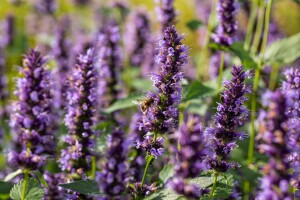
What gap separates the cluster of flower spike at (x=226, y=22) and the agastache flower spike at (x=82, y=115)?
120 cm

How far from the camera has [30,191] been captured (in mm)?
3387

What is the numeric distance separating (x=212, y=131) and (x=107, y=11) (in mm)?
6334

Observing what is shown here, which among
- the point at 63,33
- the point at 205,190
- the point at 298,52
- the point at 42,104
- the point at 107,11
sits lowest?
the point at 205,190

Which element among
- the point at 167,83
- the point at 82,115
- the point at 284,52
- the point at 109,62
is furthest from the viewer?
the point at 109,62

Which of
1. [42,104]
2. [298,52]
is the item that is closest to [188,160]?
[42,104]

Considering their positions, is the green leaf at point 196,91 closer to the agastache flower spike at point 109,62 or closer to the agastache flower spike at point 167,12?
the agastache flower spike at point 167,12

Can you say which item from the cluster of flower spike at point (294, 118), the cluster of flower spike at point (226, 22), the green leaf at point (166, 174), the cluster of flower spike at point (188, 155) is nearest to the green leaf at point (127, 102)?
the cluster of flower spike at point (226, 22)

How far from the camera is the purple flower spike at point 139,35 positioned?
26.4ft

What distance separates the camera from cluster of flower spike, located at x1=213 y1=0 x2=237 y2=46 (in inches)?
171

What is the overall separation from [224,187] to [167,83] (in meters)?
0.76

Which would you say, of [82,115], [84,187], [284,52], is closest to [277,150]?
[84,187]

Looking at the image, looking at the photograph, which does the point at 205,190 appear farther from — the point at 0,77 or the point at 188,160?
the point at 0,77

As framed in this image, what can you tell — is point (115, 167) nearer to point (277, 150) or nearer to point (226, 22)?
point (277, 150)

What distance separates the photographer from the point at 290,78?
3.38 meters
